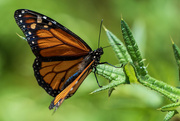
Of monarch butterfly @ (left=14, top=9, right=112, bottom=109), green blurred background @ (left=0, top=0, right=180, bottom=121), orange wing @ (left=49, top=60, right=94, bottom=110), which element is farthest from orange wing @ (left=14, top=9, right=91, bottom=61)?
green blurred background @ (left=0, top=0, right=180, bottom=121)

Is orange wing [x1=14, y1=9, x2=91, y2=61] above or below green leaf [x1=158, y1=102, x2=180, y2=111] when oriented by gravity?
above

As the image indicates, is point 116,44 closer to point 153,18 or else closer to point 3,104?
point 153,18

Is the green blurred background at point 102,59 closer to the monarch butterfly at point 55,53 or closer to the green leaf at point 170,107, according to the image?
the monarch butterfly at point 55,53

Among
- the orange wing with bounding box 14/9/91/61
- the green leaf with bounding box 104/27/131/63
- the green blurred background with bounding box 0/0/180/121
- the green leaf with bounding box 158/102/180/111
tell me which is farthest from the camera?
the green blurred background with bounding box 0/0/180/121

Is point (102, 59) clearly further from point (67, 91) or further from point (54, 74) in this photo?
point (67, 91)

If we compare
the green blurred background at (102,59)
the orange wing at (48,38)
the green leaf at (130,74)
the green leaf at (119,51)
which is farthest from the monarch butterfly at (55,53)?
the green blurred background at (102,59)

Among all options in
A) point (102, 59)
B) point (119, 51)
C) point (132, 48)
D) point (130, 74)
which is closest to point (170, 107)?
point (130, 74)

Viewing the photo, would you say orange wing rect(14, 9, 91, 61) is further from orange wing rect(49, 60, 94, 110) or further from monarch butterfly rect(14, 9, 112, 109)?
orange wing rect(49, 60, 94, 110)
